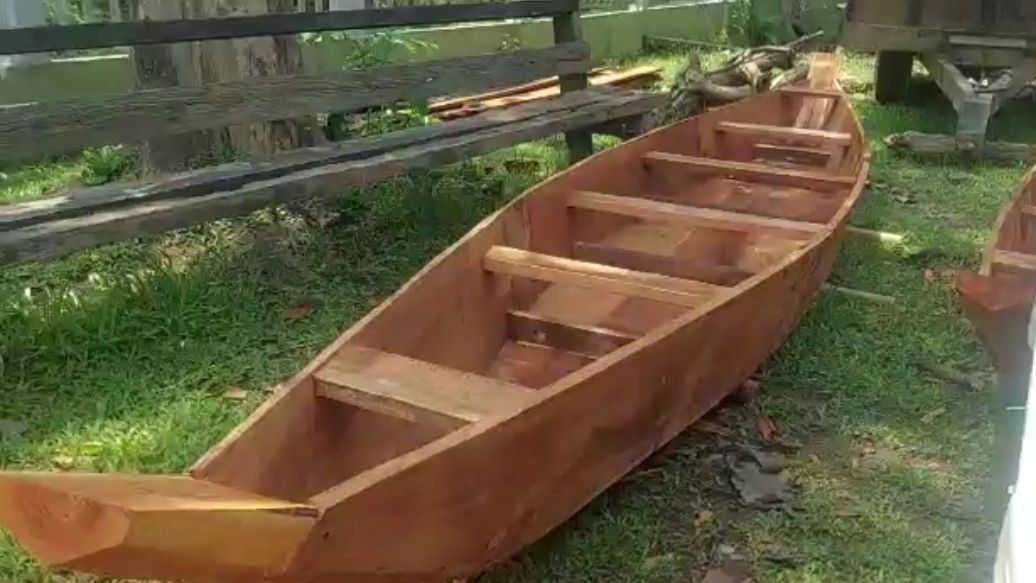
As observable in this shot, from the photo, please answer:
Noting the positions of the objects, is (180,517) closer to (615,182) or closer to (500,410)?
(500,410)

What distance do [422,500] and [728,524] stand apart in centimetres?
114

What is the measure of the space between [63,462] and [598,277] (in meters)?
1.61

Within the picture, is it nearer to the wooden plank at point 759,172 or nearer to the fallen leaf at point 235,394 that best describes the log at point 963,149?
the wooden plank at point 759,172

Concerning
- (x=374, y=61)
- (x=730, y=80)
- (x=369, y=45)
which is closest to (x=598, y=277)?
(x=374, y=61)

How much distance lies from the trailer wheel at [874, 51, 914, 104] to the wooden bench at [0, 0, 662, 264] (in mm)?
3007

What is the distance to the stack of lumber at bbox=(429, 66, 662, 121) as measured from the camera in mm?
6863

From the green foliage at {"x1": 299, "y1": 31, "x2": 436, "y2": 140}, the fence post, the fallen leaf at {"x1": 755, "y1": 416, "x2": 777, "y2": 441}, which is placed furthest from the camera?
the green foliage at {"x1": 299, "y1": 31, "x2": 436, "y2": 140}

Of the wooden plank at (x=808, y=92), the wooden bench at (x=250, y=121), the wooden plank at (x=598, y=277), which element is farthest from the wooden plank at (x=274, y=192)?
the wooden plank at (x=598, y=277)

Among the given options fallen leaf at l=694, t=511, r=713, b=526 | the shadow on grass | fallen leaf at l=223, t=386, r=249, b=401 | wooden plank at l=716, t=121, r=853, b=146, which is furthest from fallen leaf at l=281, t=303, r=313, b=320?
wooden plank at l=716, t=121, r=853, b=146

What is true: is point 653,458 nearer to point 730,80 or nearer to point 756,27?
point 730,80

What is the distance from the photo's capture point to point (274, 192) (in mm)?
4047

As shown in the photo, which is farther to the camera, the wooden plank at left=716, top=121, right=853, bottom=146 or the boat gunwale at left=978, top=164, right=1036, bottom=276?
the wooden plank at left=716, top=121, right=853, bottom=146

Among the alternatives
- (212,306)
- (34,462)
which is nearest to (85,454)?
(34,462)

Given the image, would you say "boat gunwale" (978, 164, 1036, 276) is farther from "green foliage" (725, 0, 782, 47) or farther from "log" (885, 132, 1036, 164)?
"green foliage" (725, 0, 782, 47)
